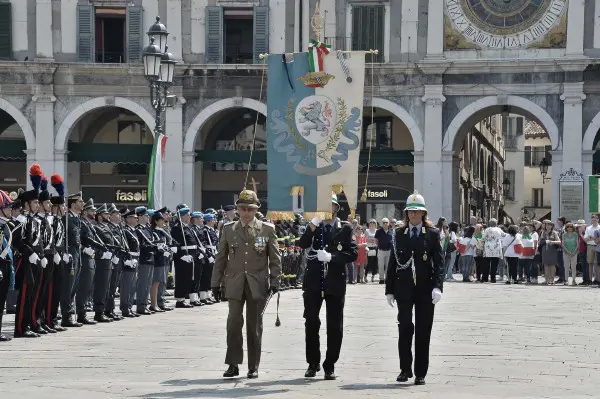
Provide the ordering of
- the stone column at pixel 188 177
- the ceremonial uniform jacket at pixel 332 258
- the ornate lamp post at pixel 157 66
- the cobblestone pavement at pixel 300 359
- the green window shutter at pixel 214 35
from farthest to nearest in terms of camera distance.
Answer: the stone column at pixel 188 177, the green window shutter at pixel 214 35, the ornate lamp post at pixel 157 66, the ceremonial uniform jacket at pixel 332 258, the cobblestone pavement at pixel 300 359

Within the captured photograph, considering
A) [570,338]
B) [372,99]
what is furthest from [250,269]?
[372,99]

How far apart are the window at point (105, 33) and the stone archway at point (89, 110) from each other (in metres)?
1.28

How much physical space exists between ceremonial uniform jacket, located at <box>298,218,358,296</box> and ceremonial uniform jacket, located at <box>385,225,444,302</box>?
518 mm

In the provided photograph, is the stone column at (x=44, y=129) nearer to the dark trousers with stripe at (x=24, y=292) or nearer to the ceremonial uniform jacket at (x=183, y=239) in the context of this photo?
the ceremonial uniform jacket at (x=183, y=239)

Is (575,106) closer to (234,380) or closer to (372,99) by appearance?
(372,99)

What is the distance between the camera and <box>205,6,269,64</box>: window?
42625 millimetres

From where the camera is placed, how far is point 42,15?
140 feet

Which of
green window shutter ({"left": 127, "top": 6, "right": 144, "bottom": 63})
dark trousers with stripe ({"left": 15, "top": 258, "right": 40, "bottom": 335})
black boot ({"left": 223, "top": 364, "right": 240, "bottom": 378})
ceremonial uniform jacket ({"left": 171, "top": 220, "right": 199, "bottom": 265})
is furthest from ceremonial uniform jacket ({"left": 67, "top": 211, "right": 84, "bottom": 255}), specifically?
green window shutter ({"left": 127, "top": 6, "right": 144, "bottom": 63})

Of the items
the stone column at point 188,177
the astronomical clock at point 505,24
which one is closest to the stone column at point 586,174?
the astronomical clock at point 505,24

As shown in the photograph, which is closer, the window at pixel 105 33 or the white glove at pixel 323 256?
the white glove at pixel 323 256

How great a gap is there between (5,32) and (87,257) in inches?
938

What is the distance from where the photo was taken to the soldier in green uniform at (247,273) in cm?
1353

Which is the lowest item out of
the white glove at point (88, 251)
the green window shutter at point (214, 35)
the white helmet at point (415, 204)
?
the white glove at point (88, 251)

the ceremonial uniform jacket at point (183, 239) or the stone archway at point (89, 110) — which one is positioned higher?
the stone archway at point (89, 110)
